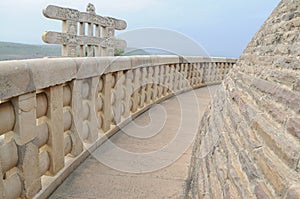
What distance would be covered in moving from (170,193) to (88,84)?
141 cm

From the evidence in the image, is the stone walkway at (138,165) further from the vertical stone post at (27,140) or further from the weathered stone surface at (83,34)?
the weathered stone surface at (83,34)

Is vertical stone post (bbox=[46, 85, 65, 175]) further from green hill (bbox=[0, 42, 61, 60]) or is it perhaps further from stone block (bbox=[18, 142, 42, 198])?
green hill (bbox=[0, 42, 61, 60])

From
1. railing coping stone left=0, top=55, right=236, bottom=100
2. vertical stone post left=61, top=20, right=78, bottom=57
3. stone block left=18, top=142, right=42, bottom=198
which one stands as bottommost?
stone block left=18, top=142, right=42, bottom=198

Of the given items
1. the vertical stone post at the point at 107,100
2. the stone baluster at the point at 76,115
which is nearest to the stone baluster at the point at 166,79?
the vertical stone post at the point at 107,100

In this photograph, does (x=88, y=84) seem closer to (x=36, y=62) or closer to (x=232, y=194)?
(x=36, y=62)

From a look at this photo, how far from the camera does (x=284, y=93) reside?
4.01 feet

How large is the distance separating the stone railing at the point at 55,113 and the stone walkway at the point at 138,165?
0.14 m

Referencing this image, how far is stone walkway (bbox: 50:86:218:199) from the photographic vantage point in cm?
261

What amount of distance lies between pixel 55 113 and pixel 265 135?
1.69 metres

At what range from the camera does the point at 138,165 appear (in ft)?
10.5

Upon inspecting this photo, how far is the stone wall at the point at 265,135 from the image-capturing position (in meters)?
1.02

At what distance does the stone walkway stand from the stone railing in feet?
0.47

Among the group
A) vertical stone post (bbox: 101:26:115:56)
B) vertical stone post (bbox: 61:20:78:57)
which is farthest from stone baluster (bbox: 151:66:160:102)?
vertical stone post (bbox: 101:26:115:56)

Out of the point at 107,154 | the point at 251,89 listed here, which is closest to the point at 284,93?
the point at 251,89
